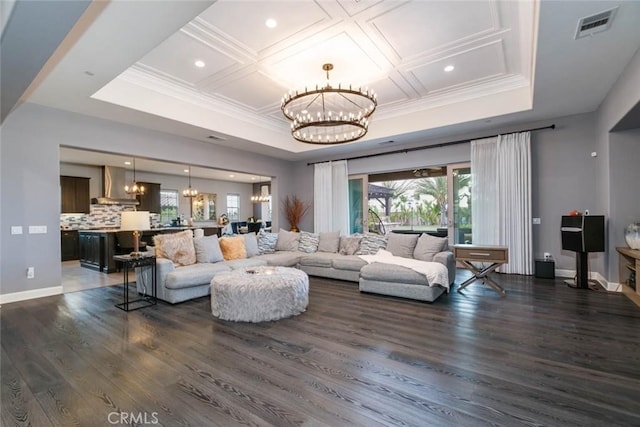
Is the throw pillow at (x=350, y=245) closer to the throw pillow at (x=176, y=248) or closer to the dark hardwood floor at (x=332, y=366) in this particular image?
the dark hardwood floor at (x=332, y=366)

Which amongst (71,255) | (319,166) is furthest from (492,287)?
(71,255)

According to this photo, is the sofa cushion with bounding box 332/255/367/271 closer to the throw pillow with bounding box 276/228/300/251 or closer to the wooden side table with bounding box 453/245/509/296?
the throw pillow with bounding box 276/228/300/251

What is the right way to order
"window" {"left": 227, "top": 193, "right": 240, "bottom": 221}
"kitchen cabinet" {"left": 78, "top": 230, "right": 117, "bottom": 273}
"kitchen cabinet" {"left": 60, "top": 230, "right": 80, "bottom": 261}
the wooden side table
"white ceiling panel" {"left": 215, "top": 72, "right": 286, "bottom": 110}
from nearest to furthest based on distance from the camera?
the wooden side table < "white ceiling panel" {"left": 215, "top": 72, "right": 286, "bottom": 110} < "kitchen cabinet" {"left": 78, "top": 230, "right": 117, "bottom": 273} < "kitchen cabinet" {"left": 60, "top": 230, "right": 80, "bottom": 261} < "window" {"left": 227, "top": 193, "right": 240, "bottom": 221}

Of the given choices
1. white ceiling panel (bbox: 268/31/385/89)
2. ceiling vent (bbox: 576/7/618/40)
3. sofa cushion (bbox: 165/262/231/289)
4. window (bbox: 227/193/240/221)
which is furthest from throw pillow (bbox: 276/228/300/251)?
window (bbox: 227/193/240/221)

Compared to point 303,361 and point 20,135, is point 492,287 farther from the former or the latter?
point 20,135

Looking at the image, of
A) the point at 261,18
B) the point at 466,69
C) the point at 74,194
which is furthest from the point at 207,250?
the point at 74,194

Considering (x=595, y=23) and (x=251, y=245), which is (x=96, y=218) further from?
(x=595, y=23)

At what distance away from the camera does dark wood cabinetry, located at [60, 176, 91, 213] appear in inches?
345

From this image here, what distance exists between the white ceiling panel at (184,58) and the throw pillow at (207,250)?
2.69m

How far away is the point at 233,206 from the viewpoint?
1409cm

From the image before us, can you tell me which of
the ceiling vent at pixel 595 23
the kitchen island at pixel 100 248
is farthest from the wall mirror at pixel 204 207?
the ceiling vent at pixel 595 23

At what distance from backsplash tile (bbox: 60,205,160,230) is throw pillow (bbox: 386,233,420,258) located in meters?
9.22

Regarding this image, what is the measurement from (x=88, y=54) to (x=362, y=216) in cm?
644

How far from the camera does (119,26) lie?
9.20ft
